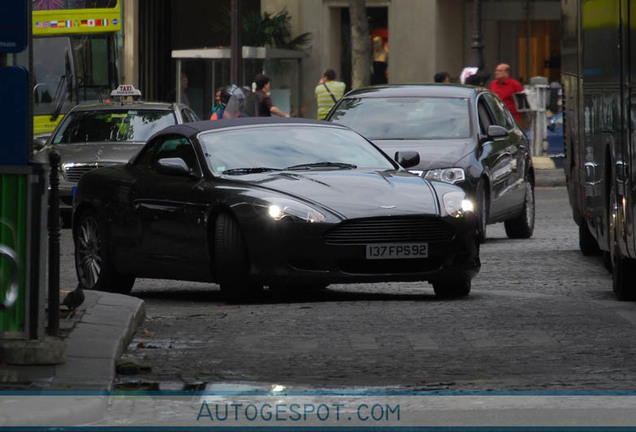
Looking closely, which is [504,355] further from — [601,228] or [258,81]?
[258,81]

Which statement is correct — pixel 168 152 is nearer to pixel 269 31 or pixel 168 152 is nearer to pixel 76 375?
pixel 76 375

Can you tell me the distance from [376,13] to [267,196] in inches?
1323

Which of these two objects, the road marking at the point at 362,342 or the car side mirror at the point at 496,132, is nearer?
the road marking at the point at 362,342

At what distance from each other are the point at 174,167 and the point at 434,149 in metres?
4.86

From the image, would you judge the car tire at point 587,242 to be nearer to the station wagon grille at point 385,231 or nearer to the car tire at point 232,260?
the station wagon grille at point 385,231

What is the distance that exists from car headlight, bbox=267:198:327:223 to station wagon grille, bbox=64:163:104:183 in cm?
984

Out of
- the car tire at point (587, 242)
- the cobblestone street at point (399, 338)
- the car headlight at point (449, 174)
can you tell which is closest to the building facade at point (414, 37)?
the car headlight at point (449, 174)

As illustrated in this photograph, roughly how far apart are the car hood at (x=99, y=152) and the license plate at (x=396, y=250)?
9.73 metres

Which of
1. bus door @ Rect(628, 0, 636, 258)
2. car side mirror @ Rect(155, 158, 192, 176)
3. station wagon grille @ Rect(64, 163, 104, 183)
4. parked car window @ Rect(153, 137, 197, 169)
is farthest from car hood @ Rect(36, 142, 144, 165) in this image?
bus door @ Rect(628, 0, 636, 258)

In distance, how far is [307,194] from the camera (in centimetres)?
1305

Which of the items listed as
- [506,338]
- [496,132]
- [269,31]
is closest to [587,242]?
[496,132]

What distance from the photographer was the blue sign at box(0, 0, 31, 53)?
9.29 m

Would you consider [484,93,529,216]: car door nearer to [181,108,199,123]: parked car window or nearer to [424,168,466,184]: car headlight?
[424,168,466,184]: car headlight

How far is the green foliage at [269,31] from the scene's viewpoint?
141 feet
